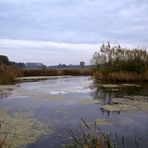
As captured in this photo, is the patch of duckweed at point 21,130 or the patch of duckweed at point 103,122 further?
the patch of duckweed at point 103,122

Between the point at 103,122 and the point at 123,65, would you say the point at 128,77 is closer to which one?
the point at 123,65

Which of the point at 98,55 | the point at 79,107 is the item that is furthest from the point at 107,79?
the point at 79,107

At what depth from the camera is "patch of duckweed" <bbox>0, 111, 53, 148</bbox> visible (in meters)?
5.88

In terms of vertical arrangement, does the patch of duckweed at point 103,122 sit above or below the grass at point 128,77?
below

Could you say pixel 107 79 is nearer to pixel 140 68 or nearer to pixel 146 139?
pixel 140 68

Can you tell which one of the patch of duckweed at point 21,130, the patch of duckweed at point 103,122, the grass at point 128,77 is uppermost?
the grass at point 128,77

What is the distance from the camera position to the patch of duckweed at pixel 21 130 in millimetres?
5879

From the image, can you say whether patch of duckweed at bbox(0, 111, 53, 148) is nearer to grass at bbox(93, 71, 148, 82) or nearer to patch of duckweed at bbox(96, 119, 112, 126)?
patch of duckweed at bbox(96, 119, 112, 126)

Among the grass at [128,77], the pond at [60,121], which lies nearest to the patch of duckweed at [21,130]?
the pond at [60,121]

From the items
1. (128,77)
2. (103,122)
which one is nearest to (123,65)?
(128,77)

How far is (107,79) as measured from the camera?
24688 mm

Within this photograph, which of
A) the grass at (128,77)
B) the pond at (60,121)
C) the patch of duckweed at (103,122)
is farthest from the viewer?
the grass at (128,77)

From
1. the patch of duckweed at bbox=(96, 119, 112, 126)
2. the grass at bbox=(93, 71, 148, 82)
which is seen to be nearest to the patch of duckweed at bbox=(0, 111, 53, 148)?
the patch of duckweed at bbox=(96, 119, 112, 126)

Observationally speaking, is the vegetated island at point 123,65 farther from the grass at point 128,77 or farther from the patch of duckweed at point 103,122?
the patch of duckweed at point 103,122
